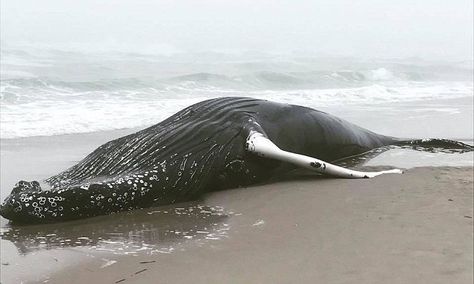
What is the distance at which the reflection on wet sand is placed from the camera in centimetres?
385

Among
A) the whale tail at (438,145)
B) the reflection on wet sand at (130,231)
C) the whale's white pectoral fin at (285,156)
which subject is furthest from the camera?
the whale tail at (438,145)

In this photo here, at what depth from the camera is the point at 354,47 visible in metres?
40.7

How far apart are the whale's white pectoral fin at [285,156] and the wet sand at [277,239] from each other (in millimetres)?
122

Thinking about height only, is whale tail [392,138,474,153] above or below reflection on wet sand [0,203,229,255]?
above

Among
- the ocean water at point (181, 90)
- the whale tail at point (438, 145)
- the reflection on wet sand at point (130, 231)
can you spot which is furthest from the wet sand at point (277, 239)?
the ocean water at point (181, 90)

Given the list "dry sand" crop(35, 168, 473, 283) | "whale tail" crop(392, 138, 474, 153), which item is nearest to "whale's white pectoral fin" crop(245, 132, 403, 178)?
"dry sand" crop(35, 168, 473, 283)

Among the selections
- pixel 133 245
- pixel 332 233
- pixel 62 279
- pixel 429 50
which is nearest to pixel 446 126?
pixel 332 233

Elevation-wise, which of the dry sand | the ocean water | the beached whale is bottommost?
the dry sand

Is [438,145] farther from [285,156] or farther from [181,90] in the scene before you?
[181,90]

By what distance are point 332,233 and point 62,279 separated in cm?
170

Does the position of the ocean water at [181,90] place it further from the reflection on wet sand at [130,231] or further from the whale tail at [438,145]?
the reflection on wet sand at [130,231]

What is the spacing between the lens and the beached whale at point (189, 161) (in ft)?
14.4

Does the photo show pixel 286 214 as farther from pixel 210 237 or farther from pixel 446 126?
pixel 446 126

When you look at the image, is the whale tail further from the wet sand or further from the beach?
the wet sand
